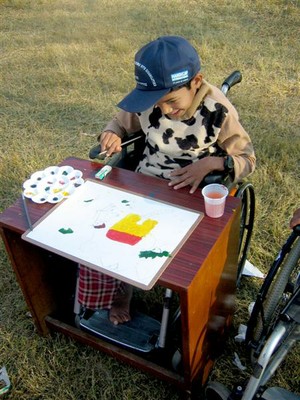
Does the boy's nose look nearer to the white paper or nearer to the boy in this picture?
the boy

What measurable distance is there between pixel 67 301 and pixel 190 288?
100 cm

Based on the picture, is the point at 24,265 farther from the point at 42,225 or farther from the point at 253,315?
the point at 253,315

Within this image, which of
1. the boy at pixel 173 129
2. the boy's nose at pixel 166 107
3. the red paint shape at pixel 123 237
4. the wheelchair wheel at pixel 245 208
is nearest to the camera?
the red paint shape at pixel 123 237

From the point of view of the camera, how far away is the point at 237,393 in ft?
4.66

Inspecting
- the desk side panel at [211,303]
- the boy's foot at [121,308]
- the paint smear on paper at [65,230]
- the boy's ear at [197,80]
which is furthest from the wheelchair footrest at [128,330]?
the boy's ear at [197,80]

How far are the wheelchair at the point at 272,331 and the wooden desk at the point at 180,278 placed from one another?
149 millimetres

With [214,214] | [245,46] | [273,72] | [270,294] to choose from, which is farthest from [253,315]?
[245,46]

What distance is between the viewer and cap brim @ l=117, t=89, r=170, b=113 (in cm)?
153

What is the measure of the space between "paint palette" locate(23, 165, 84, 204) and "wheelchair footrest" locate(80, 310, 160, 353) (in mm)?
636

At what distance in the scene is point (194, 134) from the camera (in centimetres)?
176

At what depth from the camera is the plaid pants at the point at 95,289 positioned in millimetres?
1826

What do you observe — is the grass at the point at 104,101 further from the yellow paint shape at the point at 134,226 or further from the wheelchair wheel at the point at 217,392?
the yellow paint shape at the point at 134,226

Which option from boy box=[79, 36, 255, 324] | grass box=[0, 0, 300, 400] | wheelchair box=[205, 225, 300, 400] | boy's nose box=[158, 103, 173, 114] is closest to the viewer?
wheelchair box=[205, 225, 300, 400]

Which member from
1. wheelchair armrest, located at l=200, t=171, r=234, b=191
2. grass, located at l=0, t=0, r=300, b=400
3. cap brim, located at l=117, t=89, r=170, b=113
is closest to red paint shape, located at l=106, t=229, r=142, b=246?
wheelchair armrest, located at l=200, t=171, r=234, b=191
